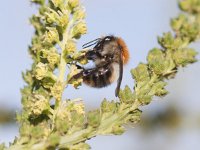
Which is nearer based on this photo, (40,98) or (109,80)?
(40,98)

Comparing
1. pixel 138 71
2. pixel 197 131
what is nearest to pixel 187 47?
pixel 138 71

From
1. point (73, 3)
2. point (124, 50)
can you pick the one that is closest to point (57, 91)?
point (73, 3)

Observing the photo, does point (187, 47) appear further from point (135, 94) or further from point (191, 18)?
point (135, 94)

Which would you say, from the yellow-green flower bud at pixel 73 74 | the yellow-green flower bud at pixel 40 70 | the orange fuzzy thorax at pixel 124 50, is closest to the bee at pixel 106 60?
the orange fuzzy thorax at pixel 124 50

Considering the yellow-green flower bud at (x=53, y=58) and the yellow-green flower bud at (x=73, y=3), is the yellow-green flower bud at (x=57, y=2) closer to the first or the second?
the yellow-green flower bud at (x=73, y=3)

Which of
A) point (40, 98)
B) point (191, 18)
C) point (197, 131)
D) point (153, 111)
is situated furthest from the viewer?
point (153, 111)

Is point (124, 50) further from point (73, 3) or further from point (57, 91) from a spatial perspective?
point (57, 91)
